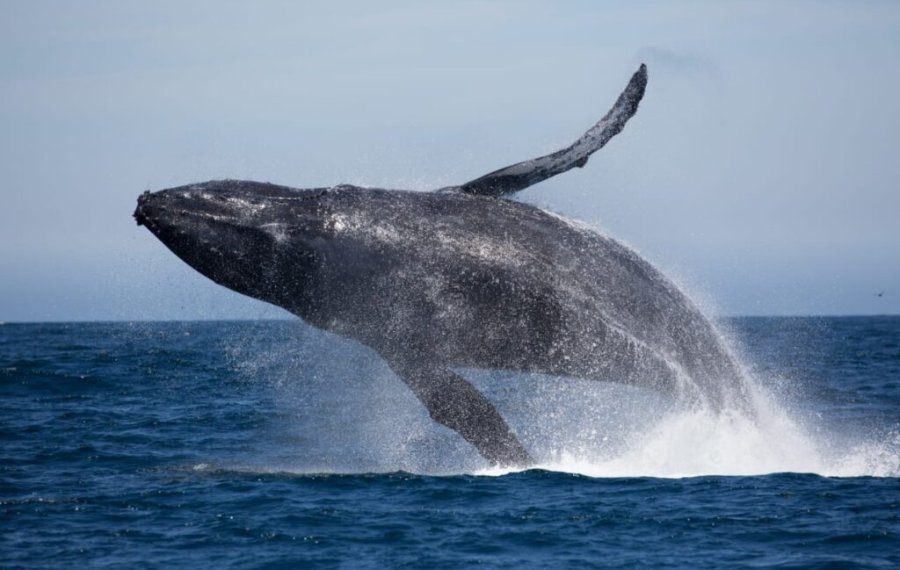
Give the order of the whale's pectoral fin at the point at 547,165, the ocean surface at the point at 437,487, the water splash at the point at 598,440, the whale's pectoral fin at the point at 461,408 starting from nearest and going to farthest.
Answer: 1. the ocean surface at the point at 437,487
2. the whale's pectoral fin at the point at 461,408
3. the whale's pectoral fin at the point at 547,165
4. the water splash at the point at 598,440

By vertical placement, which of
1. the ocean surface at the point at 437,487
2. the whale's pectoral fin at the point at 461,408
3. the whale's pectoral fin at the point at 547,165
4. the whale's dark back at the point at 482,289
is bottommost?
the ocean surface at the point at 437,487

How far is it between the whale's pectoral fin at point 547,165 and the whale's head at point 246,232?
192cm

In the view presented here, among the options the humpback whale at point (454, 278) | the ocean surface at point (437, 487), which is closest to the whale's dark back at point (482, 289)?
the humpback whale at point (454, 278)

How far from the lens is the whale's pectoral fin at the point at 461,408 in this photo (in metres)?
13.5

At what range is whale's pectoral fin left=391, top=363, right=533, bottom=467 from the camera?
1353 cm

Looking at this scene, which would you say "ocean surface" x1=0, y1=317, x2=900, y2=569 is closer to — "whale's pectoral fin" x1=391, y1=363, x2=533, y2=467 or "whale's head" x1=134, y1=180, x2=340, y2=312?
"whale's pectoral fin" x1=391, y1=363, x2=533, y2=467

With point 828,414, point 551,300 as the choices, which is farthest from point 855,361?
point 551,300

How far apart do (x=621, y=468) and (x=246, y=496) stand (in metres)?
4.96

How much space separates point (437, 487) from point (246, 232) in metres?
3.89

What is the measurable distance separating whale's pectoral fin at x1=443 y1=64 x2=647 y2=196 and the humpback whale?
0.02 metres

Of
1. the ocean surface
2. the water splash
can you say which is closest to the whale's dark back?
the water splash

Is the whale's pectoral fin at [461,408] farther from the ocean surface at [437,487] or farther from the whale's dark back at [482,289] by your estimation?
the ocean surface at [437,487]

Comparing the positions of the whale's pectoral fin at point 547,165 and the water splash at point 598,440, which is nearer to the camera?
the whale's pectoral fin at point 547,165

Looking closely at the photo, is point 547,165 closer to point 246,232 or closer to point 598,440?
point 246,232
